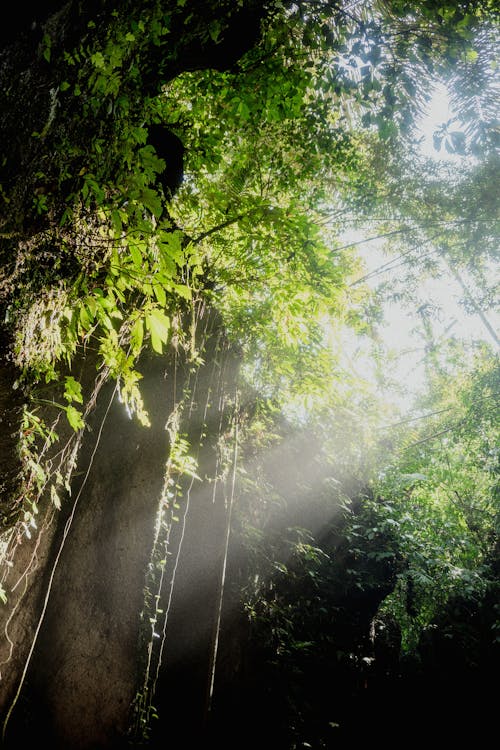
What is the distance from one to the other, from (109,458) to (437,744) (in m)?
9.24

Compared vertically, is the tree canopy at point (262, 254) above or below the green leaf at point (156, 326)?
above

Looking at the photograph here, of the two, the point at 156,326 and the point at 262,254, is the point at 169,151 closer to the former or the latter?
the point at 262,254

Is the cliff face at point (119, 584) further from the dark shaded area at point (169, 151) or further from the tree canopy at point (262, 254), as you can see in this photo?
the dark shaded area at point (169, 151)

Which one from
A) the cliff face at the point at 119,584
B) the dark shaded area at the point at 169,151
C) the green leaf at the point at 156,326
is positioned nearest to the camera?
the green leaf at the point at 156,326

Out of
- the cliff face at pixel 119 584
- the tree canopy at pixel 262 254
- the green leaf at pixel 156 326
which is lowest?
the cliff face at pixel 119 584

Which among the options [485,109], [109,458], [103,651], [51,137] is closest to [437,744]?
[103,651]

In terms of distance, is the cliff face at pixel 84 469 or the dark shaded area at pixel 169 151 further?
the dark shaded area at pixel 169 151

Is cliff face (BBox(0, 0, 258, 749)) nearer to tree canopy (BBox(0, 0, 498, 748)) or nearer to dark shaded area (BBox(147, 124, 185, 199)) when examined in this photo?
tree canopy (BBox(0, 0, 498, 748))

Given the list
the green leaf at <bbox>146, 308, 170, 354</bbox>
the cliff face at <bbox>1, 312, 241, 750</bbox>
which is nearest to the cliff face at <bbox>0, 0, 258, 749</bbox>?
the cliff face at <bbox>1, 312, 241, 750</bbox>

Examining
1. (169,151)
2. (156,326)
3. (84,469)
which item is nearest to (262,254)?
(169,151)

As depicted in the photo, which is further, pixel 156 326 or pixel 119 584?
pixel 119 584

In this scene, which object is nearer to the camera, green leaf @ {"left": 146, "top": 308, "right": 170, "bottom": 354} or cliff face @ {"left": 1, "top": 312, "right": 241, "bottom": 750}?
green leaf @ {"left": 146, "top": 308, "right": 170, "bottom": 354}

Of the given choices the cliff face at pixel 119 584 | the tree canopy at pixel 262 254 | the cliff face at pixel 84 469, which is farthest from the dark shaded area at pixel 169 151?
the cliff face at pixel 119 584

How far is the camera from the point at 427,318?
9.02 meters
